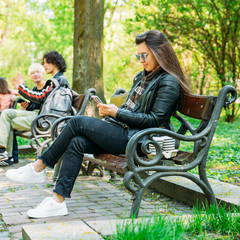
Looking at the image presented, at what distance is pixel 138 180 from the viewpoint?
3.02 metres

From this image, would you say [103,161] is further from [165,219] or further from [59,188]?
[165,219]

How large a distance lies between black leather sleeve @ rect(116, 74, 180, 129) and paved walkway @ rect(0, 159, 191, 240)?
2.42ft

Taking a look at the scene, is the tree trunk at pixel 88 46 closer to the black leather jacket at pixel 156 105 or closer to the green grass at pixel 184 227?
the black leather jacket at pixel 156 105

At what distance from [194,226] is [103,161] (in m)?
1.22

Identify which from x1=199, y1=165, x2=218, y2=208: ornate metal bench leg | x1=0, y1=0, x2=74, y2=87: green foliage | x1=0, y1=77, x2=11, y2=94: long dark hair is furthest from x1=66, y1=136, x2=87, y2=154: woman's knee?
x1=0, y1=0, x2=74, y2=87: green foliage

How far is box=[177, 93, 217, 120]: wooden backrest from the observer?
3363 millimetres

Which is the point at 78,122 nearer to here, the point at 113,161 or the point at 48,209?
the point at 113,161

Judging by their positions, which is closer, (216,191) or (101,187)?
(216,191)

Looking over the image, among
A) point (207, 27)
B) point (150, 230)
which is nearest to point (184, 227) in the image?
point (150, 230)

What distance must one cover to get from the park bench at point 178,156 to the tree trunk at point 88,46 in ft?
15.5

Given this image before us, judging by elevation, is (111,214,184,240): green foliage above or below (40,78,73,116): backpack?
below

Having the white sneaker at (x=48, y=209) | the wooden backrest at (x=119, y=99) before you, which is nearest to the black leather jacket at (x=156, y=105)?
the white sneaker at (x=48, y=209)

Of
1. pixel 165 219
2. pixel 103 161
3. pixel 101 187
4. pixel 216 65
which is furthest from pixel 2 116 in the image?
pixel 216 65

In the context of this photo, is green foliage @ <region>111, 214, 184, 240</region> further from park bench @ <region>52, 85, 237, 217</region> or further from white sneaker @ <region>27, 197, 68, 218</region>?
white sneaker @ <region>27, 197, 68, 218</region>
